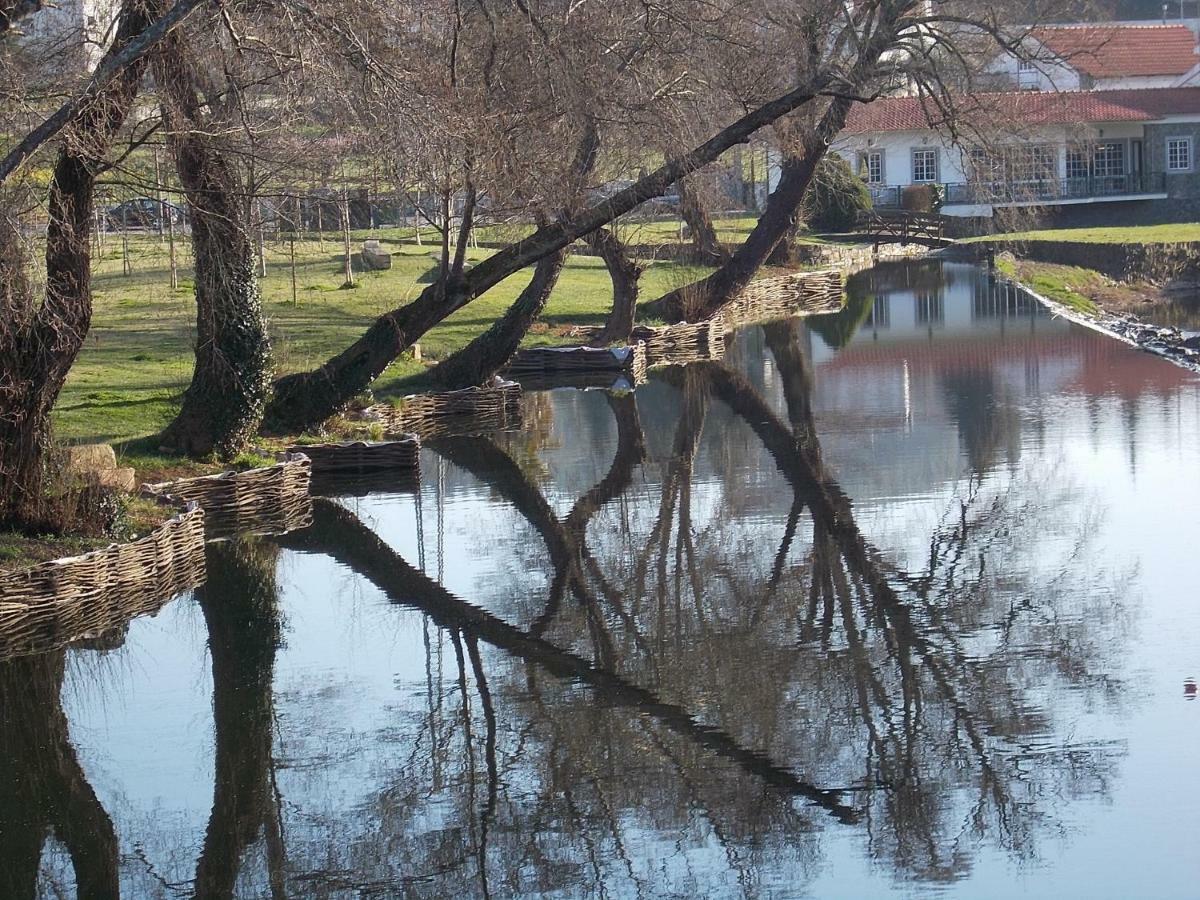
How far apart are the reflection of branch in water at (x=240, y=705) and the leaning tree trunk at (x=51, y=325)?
1.63 metres

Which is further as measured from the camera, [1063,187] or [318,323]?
[1063,187]

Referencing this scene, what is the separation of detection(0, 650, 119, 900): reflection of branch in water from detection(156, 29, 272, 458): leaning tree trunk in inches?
213

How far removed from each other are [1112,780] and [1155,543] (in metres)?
5.69

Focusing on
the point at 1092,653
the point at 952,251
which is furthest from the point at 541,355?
the point at 952,251

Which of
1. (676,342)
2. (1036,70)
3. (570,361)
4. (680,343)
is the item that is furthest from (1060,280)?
(570,361)

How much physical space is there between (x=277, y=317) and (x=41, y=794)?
20.2 metres

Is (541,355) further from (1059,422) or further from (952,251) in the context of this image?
(952,251)

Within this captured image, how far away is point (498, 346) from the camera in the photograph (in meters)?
23.5

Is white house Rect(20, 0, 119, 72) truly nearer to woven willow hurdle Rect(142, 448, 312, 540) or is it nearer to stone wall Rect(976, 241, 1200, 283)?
woven willow hurdle Rect(142, 448, 312, 540)

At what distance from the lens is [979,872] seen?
7680 millimetres

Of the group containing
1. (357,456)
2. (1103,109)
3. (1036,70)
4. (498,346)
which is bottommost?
(357,456)

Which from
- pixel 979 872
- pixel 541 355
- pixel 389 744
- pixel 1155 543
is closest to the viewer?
pixel 979 872

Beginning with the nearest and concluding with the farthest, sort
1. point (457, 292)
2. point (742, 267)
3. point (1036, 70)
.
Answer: point (457, 292) < point (1036, 70) < point (742, 267)

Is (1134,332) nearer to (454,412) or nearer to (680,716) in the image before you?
(454,412)
